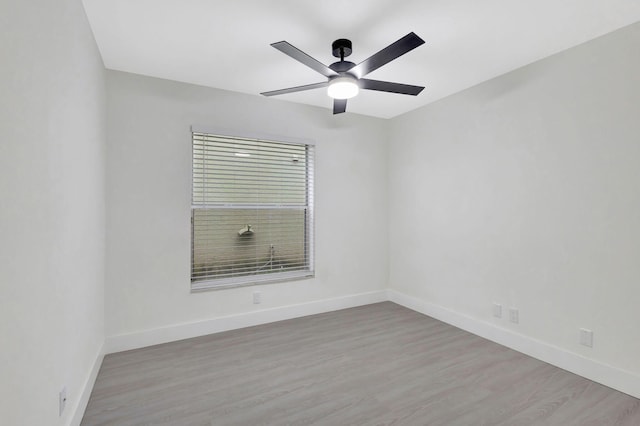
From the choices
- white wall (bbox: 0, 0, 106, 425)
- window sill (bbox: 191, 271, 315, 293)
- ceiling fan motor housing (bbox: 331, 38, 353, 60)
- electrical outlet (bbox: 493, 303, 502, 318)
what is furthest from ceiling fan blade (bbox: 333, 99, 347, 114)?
electrical outlet (bbox: 493, 303, 502, 318)

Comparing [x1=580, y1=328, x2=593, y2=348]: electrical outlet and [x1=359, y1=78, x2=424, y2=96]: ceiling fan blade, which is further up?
[x1=359, y1=78, x2=424, y2=96]: ceiling fan blade

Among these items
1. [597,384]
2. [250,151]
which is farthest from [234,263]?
[597,384]

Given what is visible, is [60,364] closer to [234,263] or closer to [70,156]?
[70,156]

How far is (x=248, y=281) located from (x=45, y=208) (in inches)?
91.7

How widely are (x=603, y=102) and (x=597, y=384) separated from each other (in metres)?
2.13

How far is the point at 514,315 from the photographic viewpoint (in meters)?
2.94

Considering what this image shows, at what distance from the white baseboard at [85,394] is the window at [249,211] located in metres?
1.00

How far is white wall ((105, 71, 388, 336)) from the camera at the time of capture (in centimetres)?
290

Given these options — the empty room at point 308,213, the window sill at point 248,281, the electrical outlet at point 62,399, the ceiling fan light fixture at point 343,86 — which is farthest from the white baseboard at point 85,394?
the ceiling fan light fixture at point 343,86

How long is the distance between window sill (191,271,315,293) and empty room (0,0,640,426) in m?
0.02

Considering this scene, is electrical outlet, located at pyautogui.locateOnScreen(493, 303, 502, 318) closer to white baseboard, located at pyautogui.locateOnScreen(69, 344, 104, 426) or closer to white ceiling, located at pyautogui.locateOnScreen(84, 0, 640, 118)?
white ceiling, located at pyautogui.locateOnScreen(84, 0, 640, 118)

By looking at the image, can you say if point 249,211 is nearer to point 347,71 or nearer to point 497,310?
point 347,71

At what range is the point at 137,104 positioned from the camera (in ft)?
9.73

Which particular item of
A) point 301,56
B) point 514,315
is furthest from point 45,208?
point 514,315
